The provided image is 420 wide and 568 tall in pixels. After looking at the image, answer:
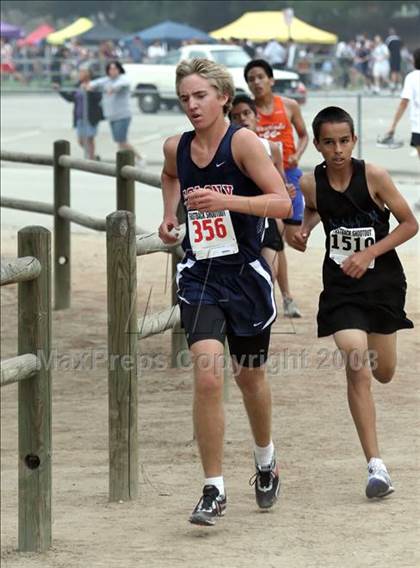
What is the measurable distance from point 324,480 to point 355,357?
85 cm

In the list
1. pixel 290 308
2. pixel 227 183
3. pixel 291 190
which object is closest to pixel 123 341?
pixel 227 183

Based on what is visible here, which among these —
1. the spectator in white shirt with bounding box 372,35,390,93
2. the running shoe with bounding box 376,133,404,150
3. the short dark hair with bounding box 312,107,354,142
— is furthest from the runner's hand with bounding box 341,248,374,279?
the spectator in white shirt with bounding box 372,35,390,93

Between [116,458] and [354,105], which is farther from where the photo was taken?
[354,105]

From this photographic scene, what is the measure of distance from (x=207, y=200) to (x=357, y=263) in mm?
813

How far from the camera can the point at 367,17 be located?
7238 cm

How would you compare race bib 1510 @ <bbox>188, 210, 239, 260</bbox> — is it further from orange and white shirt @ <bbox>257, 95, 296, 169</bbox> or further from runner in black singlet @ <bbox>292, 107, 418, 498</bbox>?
orange and white shirt @ <bbox>257, 95, 296, 169</bbox>

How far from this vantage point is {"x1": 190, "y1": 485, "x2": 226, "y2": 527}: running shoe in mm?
5703

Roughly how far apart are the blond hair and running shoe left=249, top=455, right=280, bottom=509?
4.96ft

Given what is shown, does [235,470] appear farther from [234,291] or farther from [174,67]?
[174,67]

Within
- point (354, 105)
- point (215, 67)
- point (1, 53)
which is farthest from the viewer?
point (1, 53)

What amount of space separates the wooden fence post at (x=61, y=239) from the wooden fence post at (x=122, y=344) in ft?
18.4

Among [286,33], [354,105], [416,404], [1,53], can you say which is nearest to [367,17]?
[286,33]

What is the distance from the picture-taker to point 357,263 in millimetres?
5926

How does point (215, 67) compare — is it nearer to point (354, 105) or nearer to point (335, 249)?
point (335, 249)
